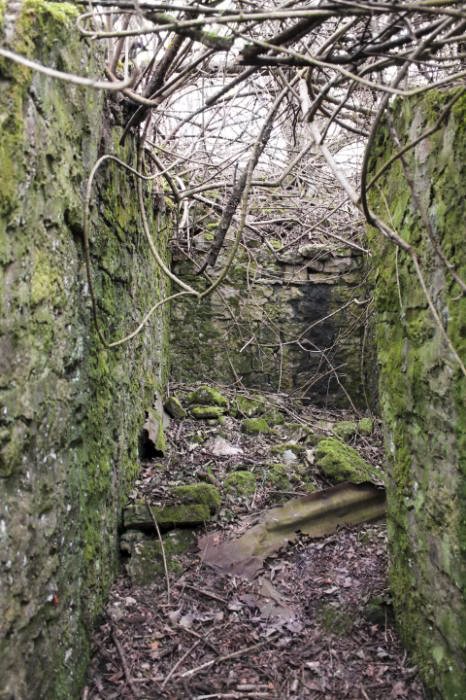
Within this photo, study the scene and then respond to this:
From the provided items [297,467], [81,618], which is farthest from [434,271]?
[297,467]

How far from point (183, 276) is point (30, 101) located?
12.8 ft

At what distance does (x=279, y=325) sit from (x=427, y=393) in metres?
3.74

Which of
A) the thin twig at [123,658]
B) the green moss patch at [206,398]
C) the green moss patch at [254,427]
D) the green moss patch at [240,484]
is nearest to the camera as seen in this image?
the thin twig at [123,658]

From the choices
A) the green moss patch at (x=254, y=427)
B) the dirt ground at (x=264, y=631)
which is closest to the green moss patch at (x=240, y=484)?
the dirt ground at (x=264, y=631)

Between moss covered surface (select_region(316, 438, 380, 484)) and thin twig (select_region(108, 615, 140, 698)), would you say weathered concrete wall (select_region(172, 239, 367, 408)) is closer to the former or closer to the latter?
moss covered surface (select_region(316, 438, 380, 484))

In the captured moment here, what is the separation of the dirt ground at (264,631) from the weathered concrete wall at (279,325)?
97.6 inches

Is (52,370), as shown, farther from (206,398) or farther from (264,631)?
(206,398)

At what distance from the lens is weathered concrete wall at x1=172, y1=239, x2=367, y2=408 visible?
5.39 m

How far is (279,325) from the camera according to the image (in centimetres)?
555

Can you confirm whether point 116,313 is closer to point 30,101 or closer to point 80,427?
point 80,427

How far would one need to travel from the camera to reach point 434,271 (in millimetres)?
1736

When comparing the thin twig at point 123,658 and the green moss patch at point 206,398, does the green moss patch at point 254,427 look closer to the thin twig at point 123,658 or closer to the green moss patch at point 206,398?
the green moss patch at point 206,398

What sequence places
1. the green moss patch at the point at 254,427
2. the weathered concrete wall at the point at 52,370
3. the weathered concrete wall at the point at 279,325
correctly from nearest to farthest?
the weathered concrete wall at the point at 52,370, the green moss patch at the point at 254,427, the weathered concrete wall at the point at 279,325

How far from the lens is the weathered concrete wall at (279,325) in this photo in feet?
17.7
